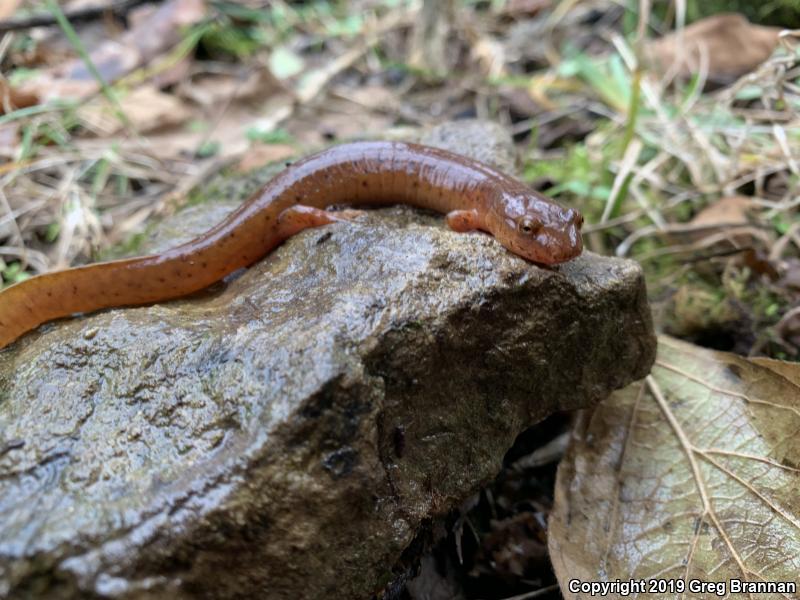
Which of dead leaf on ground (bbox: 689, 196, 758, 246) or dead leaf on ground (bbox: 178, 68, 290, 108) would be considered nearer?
dead leaf on ground (bbox: 689, 196, 758, 246)

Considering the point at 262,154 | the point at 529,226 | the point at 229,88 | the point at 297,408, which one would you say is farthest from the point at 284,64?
the point at 297,408

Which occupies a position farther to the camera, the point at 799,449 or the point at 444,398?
the point at 799,449

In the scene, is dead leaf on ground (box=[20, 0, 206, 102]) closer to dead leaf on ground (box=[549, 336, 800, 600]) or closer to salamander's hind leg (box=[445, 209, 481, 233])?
salamander's hind leg (box=[445, 209, 481, 233])

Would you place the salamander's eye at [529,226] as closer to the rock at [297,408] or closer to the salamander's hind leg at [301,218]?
the rock at [297,408]

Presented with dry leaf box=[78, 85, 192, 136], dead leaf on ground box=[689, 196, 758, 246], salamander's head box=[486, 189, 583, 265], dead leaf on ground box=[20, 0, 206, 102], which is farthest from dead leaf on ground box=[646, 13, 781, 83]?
dead leaf on ground box=[20, 0, 206, 102]

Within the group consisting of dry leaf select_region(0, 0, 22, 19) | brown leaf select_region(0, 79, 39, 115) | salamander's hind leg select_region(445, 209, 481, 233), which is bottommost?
salamander's hind leg select_region(445, 209, 481, 233)

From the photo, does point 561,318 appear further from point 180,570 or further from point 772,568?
point 180,570

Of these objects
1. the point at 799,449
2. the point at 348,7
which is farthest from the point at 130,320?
the point at 348,7
